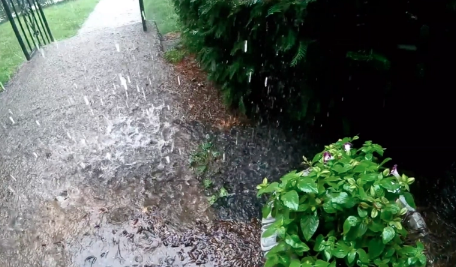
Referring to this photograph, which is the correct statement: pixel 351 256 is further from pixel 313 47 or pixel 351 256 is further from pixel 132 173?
pixel 132 173

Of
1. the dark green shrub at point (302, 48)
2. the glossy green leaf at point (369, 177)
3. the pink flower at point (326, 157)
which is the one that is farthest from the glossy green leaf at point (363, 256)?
the dark green shrub at point (302, 48)

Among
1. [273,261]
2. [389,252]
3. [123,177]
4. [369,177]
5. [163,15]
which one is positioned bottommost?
[123,177]

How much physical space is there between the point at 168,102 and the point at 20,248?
2.41 meters

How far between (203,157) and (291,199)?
2.26 meters

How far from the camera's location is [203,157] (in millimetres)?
3811

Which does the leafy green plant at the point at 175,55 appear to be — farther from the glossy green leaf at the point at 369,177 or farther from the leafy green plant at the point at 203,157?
the glossy green leaf at the point at 369,177

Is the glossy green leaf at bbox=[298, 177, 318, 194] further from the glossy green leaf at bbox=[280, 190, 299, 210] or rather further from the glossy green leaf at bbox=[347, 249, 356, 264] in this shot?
the glossy green leaf at bbox=[347, 249, 356, 264]

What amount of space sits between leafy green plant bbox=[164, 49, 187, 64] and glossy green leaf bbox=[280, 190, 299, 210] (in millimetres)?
4496

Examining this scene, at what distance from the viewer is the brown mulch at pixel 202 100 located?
4.27m

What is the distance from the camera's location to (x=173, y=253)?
294 centimetres

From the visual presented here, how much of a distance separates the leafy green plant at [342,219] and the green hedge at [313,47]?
4.14 feet

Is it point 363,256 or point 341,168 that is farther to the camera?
point 341,168

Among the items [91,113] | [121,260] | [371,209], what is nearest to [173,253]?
[121,260]

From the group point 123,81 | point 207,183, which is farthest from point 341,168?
point 123,81
